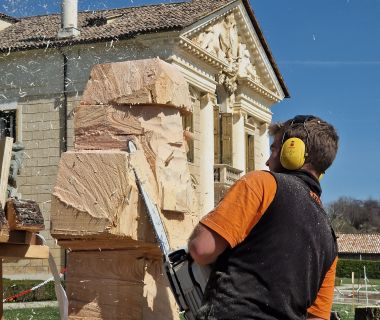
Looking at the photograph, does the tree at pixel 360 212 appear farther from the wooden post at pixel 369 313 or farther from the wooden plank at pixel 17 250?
the wooden plank at pixel 17 250

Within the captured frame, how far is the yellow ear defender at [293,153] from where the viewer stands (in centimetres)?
271

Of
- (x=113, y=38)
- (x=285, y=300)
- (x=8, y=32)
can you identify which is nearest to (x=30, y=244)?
(x=285, y=300)

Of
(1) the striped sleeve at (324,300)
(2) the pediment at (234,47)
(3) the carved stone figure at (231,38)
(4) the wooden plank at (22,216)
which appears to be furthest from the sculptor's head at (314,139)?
(3) the carved stone figure at (231,38)

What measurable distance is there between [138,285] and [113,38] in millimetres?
27462

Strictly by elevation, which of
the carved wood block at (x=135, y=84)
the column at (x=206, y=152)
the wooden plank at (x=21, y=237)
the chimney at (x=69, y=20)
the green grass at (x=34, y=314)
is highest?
the chimney at (x=69, y=20)

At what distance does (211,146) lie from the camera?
34.8 m

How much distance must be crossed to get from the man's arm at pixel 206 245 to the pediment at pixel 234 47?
2853 cm

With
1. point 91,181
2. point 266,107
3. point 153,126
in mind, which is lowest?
point 91,181

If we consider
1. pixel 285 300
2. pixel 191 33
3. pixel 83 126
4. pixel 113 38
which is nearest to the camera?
pixel 285 300

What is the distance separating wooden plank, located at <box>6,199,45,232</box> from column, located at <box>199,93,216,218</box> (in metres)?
30.2

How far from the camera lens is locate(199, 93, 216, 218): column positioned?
33906mm

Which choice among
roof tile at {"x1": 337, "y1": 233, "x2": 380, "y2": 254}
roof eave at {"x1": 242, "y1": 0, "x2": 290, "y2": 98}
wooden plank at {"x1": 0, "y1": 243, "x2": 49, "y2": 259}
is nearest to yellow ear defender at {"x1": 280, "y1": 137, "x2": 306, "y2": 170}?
wooden plank at {"x1": 0, "y1": 243, "x2": 49, "y2": 259}

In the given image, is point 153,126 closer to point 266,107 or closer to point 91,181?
point 91,181

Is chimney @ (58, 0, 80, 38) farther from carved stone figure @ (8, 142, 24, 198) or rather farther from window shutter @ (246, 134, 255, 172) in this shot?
carved stone figure @ (8, 142, 24, 198)
